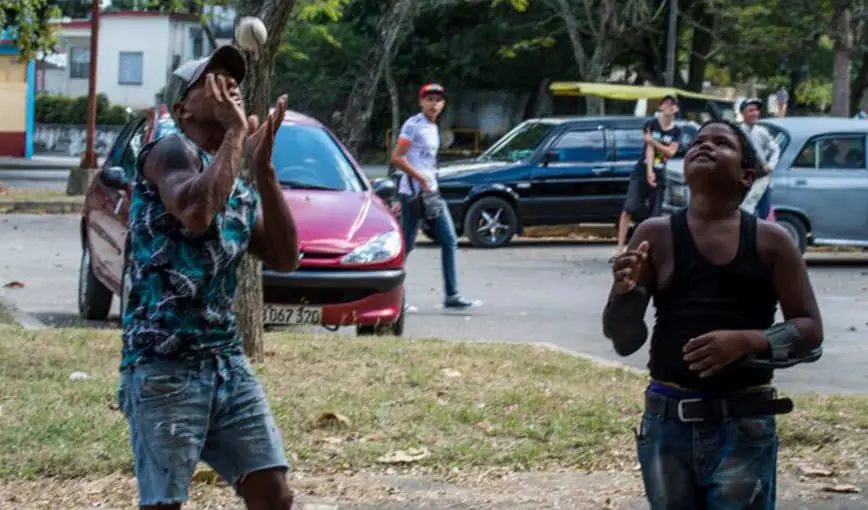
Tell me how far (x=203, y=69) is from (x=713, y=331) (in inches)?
59.2

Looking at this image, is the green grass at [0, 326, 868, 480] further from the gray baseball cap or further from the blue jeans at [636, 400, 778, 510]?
the blue jeans at [636, 400, 778, 510]

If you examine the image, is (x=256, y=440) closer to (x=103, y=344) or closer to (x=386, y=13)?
(x=103, y=344)

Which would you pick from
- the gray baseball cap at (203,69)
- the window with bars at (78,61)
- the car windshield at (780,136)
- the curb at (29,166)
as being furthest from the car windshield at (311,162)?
the window with bars at (78,61)

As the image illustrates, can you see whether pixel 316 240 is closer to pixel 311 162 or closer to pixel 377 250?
pixel 377 250

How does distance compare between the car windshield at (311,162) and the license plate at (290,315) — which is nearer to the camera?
the license plate at (290,315)

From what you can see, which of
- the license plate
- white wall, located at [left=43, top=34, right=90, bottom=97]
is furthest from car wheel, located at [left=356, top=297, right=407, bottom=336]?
white wall, located at [left=43, top=34, right=90, bottom=97]

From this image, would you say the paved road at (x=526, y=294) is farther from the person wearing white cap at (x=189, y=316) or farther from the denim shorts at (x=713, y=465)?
the person wearing white cap at (x=189, y=316)

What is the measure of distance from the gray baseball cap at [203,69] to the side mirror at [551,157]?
54.0 ft

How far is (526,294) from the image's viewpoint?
14570mm

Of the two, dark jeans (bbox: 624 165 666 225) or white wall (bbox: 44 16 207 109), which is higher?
white wall (bbox: 44 16 207 109)

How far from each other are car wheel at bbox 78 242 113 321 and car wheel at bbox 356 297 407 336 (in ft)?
6.50

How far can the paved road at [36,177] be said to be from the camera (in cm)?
3275

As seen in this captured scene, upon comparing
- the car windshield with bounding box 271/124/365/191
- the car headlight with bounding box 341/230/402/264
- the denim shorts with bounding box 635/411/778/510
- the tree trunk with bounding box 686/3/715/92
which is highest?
the tree trunk with bounding box 686/3/715/92

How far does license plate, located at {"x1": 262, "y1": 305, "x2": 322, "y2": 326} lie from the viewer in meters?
10.2
